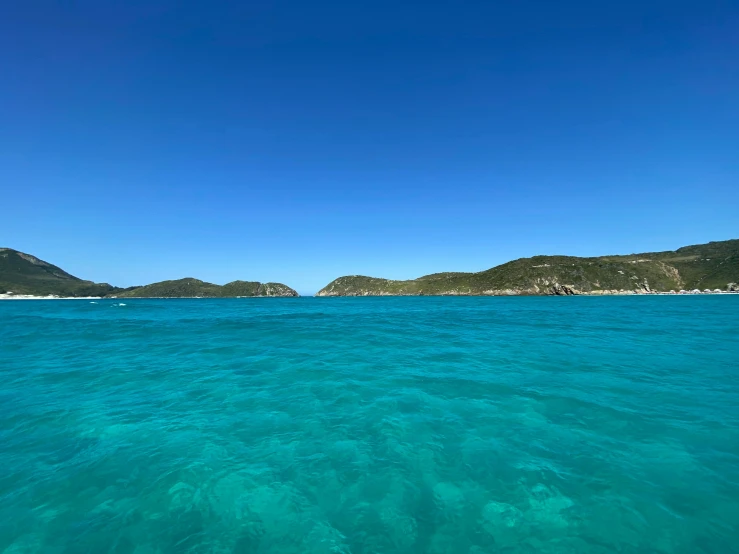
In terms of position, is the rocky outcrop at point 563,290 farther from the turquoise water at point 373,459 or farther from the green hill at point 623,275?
the turquoise water at point 373,459

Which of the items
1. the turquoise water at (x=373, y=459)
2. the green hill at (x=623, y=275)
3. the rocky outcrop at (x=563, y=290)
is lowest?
the turquoise water at (x=373, y=459)

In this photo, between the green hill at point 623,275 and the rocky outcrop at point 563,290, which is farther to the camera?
the rocky outcrop at point 563,290

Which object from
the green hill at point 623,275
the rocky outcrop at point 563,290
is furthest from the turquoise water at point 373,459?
the green hill at point 623,275

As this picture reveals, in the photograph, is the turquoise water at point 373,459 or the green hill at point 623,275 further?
the green hill at point 623,275

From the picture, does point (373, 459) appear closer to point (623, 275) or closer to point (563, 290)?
point (563, 290)

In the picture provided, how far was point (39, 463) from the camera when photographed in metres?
8.44

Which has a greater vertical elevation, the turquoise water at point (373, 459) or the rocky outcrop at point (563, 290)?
the rocky outcrop at point (563, 290)

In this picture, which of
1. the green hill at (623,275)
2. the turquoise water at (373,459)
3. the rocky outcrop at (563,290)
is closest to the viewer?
the turquoise water at (373,459)

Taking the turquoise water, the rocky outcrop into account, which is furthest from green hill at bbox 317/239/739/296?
the turquoise water

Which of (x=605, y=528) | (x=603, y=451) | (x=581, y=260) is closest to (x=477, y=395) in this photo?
(x=603, y=451)

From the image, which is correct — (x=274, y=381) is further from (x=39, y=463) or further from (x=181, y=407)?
(x=39, y=463)

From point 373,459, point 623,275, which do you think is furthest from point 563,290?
point 373,459

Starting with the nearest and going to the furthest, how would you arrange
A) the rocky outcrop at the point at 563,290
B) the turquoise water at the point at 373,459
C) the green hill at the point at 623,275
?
the turquoise water at the point at 373,459
the green hill at the point at 623,275
the rocky outcrop at the point at 563,290

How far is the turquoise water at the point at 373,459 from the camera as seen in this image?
599 cm
